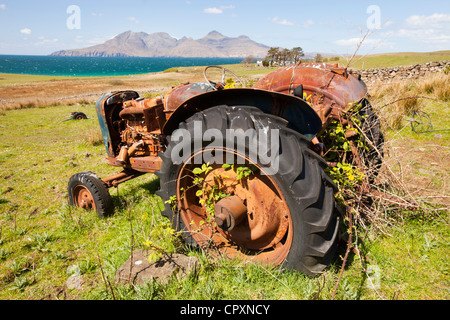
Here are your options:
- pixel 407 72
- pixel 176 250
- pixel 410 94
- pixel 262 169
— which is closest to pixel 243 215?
pixel 262 169

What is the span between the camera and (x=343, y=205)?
2.53 metres

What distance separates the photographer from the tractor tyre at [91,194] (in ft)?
12.2

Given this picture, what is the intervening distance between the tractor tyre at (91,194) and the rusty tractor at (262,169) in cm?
166

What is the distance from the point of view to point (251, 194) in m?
2.28

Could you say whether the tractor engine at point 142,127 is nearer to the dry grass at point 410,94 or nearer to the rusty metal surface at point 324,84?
the rusty metal surface at point 324,84

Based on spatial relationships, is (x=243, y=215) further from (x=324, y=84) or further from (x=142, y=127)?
(x=142, y=127)

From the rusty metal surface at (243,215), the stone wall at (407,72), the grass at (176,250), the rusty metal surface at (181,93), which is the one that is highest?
the stone wall at (407,72)

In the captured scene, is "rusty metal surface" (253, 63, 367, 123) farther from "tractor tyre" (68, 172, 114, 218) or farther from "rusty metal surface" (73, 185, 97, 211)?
"rusty metal surface" (73, 185, 97, 211)

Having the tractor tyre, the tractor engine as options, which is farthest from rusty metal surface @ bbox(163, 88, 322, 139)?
the tractor tyre

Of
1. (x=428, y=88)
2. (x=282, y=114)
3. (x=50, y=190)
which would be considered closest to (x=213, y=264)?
(x=282, y=114)

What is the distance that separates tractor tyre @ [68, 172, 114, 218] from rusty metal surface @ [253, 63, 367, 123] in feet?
9.60

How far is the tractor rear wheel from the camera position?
1.86 meters

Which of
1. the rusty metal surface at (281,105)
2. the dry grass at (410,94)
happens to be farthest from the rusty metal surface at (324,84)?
the dry grass at (410,94)

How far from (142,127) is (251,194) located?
2.48 m
